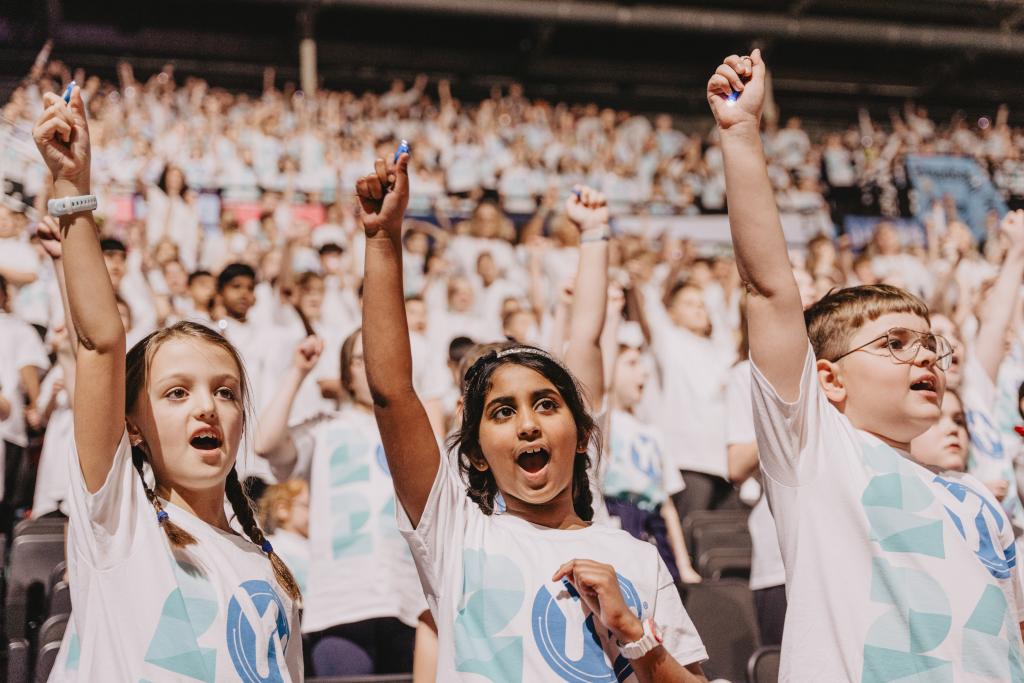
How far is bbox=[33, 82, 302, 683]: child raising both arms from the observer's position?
1653 mm

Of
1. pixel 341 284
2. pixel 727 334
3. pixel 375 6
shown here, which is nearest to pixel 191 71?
pixel 375 6

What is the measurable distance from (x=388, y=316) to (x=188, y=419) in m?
0.49

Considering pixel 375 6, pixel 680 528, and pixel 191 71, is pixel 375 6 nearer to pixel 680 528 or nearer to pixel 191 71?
pixel 191 71

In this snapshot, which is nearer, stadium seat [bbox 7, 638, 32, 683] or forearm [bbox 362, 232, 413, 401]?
forearm [bbox 362, 232, 413, 401]

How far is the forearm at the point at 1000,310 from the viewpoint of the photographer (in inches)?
126

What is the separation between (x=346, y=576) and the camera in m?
2.90

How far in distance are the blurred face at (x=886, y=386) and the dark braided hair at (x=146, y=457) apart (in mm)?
1074

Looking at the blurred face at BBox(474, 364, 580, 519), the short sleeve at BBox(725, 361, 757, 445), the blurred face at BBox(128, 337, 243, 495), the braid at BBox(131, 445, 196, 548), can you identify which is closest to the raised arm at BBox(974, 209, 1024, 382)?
the short sleeve at BBox(725, 361, 757, 445)

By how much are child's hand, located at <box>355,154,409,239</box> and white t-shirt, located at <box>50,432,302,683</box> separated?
56 centimetres

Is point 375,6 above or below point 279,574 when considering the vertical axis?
above

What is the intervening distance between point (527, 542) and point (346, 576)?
1.28 meters

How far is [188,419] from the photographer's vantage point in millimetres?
1833

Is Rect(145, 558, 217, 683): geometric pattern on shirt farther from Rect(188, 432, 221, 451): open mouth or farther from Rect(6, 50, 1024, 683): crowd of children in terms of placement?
Rect(188, 432, 221, 451): open mouth

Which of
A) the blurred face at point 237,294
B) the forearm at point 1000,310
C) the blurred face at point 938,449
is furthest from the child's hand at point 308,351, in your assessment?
the forearm at point 1000,310
